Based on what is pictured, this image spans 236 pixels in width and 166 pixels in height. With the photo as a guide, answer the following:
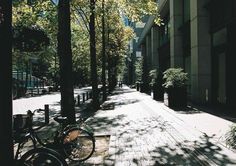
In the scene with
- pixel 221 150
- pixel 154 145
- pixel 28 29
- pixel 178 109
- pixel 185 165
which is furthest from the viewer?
pixel 178 109

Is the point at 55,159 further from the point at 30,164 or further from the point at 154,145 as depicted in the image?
the point at 154,145

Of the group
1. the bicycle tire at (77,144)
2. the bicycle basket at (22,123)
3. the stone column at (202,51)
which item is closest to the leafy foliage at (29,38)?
the bicycle basket at (22,123)

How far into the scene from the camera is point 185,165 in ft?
26.4

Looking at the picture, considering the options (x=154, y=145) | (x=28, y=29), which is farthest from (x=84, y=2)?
(x=154, y=145)

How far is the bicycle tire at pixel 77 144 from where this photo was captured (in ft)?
27.5

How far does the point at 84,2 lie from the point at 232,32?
8781mm

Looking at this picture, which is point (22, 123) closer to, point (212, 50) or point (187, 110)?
point (187, 110)

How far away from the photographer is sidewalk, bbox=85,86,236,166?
854 cm

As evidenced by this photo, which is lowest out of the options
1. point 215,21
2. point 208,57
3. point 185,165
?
point 185,165

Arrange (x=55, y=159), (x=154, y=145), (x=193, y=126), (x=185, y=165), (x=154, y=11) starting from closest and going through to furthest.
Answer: (x=55, y=159)
(x=185, y=165)
(x=154, y=145)
(x=193, y=126)
(x=154, y=11)

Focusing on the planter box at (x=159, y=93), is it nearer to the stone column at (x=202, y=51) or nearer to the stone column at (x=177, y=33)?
the stone column at (x=177, y=33)

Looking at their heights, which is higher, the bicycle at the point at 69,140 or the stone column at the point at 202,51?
the stone column at the point at 202,51

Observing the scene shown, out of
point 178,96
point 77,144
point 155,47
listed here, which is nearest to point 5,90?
point 77,144

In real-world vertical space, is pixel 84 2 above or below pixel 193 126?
above
